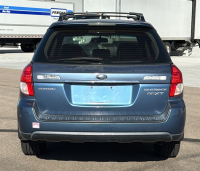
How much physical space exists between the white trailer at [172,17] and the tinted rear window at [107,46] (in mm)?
17482

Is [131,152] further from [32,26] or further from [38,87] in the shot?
[32,26]

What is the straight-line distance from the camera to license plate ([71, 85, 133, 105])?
13.4 ft

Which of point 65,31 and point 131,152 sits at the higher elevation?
point 65,31

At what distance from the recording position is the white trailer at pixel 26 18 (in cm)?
2805

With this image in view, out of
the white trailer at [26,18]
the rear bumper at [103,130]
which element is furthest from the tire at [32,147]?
the white trailer at [26,18]

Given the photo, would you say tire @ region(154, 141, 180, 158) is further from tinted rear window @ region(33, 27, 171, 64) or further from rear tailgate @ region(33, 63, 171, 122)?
tinted rear window @ region(33, 27, 171, 64)

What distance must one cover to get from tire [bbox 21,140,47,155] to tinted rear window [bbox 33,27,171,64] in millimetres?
1035

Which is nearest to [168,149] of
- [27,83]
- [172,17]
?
[27,83]

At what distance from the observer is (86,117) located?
4.05 metres

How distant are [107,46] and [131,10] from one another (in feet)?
61.7

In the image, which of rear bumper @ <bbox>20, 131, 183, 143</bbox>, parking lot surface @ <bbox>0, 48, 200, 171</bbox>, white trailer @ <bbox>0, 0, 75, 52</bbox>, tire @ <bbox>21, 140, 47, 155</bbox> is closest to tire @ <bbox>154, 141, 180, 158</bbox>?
parking lot surface @ <bbox>0, 48, 200, 171</bbox>

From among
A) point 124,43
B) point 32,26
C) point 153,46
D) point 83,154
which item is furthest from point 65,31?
point 32,26

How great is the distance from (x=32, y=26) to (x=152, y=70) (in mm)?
26201

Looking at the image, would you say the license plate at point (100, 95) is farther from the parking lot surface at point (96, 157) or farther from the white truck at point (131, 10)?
the white truck at point (131, 10)
